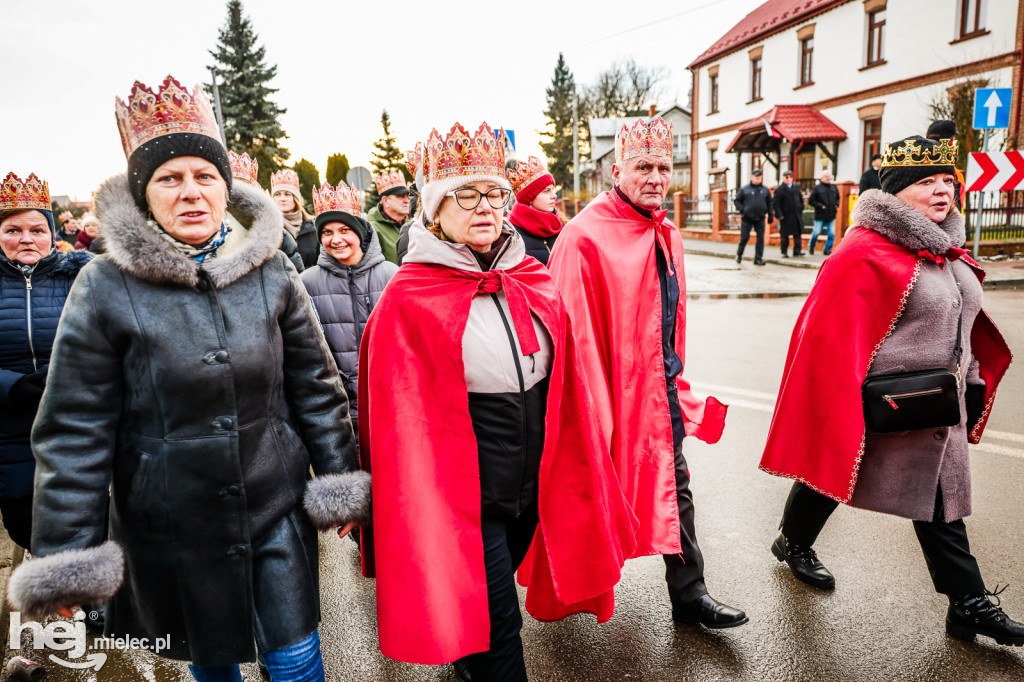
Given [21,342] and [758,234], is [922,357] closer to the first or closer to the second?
[21,342]

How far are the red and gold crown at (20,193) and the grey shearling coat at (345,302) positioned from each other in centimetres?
144

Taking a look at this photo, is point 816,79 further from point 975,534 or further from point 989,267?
point 975,534

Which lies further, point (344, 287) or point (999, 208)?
point (999, 208)

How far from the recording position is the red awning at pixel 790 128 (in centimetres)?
2608

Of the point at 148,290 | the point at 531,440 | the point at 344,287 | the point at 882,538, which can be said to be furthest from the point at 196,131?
the point at 882,538

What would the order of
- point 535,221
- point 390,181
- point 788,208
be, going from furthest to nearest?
1. point 788,208
2. point 390,181
3. point 535,221

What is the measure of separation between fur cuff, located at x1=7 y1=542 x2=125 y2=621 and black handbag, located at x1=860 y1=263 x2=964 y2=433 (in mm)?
2967

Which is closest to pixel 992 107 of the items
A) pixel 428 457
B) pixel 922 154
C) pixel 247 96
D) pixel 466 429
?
pixel 922 154

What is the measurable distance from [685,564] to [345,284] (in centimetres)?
257

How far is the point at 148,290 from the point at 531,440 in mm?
1309

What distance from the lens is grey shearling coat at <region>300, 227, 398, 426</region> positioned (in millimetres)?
4320

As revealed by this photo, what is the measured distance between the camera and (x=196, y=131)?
2.15 metres

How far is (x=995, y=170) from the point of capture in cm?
1233

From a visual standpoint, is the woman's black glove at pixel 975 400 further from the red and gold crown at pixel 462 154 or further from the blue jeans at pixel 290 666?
the blue jeans at pixel 290 666
